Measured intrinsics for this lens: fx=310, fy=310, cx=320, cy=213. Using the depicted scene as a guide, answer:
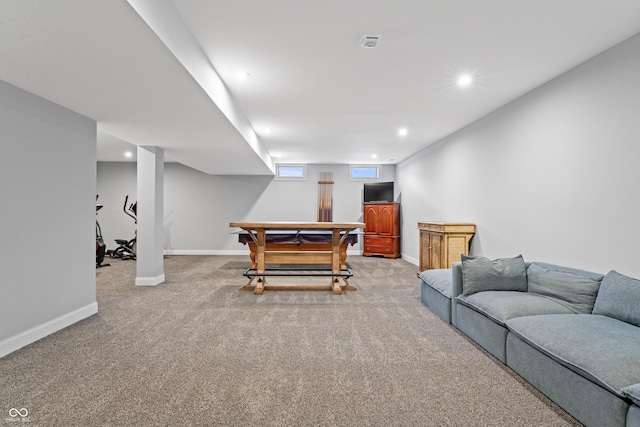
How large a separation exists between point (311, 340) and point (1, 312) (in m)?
2.51

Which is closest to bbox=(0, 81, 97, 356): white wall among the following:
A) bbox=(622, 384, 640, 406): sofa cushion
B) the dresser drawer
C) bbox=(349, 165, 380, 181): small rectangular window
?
bbox=(622, 384, 640, 406): sofa cushion

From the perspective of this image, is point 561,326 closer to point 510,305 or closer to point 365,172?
point 510,305

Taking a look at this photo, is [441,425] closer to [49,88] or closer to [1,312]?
[1,312]

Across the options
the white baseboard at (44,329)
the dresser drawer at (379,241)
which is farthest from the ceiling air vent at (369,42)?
the dresser drawer at (379,241)

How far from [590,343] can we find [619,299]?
2.25 feet

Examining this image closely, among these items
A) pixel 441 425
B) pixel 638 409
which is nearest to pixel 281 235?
pixel 441 425

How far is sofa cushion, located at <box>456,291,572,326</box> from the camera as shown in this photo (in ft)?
7.68

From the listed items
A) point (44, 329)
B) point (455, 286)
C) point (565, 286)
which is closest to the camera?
point (565, 286)

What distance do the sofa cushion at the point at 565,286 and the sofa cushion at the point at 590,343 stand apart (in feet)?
0.66

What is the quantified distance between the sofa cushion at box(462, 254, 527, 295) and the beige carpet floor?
50 centimetres

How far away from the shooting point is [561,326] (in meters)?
1.99

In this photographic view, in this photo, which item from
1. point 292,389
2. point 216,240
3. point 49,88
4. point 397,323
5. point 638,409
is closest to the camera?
point 638,409

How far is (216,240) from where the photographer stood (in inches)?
340

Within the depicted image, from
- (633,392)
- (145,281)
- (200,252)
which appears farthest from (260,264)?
(200,252)
